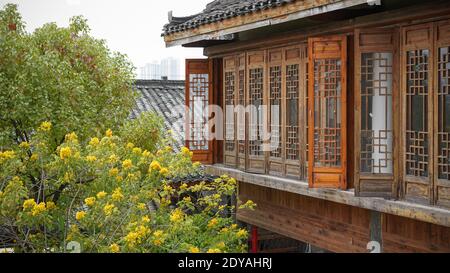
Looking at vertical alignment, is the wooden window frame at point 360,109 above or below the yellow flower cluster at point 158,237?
above

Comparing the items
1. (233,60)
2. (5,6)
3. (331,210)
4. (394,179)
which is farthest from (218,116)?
(394,179)

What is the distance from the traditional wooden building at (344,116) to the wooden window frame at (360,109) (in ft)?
0.05

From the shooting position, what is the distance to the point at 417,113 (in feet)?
29.8

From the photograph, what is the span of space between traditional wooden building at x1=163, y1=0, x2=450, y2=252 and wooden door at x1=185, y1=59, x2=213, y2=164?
0.78 metres

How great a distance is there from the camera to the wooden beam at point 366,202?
854cm

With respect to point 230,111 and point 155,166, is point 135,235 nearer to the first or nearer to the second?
point 155,166

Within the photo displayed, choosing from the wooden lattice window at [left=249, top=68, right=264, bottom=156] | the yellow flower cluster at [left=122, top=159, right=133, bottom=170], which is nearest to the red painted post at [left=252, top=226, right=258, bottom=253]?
the wooden lattice window at [left=249, top=68, right=264, bottom=156]

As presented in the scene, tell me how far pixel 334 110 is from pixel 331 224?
2.17 meters

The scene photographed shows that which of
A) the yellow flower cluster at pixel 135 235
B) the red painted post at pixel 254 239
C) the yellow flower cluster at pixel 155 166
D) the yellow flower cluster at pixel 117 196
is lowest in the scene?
the red painted post at pixel 254 239

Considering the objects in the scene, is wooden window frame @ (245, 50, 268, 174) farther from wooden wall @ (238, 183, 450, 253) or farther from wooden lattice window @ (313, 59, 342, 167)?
wooden lattice window @ (313, 59, 342, 167)

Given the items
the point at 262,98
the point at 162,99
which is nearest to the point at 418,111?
the point at 262,98

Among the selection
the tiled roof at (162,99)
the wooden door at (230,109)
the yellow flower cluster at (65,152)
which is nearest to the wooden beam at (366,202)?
the wooden door at (230,109)

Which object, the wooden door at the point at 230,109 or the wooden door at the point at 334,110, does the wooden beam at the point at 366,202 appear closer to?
the wooden door at the point at 334,110

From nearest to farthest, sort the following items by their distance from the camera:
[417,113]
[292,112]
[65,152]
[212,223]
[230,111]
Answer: [417,113] → [65,152] → [212,223] → [292,112] → [230,111]
